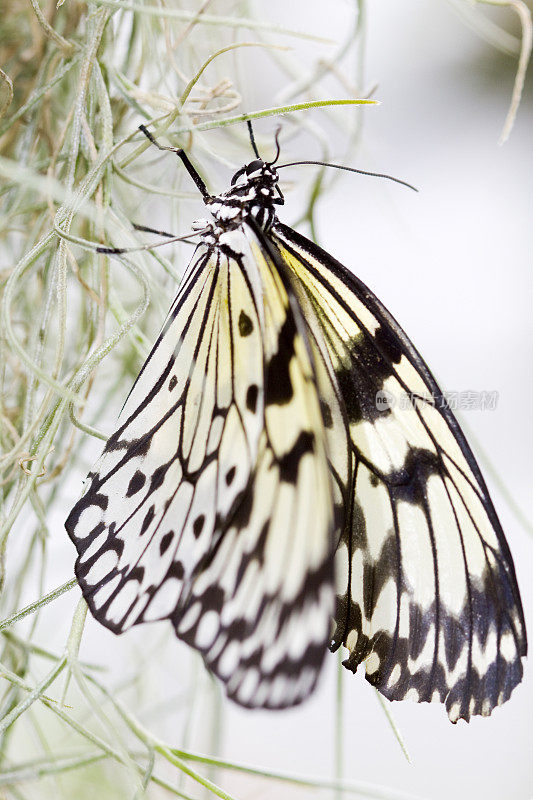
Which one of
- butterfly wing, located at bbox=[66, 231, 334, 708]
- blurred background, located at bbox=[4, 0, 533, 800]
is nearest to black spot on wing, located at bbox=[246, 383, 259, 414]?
butterfly wing, located at bbox=[66, 231, 334, 708]

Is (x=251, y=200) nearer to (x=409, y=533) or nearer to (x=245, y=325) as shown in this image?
(x=245, y=325)

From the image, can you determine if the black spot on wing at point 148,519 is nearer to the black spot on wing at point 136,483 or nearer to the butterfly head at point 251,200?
the black spot on wing at point 136,483

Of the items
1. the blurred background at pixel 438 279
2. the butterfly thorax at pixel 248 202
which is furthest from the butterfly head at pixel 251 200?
the blurred background at pixel 438 279

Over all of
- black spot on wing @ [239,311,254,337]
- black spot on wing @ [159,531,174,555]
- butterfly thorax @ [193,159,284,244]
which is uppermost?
butterfly thorax @ [193,159,284,244]

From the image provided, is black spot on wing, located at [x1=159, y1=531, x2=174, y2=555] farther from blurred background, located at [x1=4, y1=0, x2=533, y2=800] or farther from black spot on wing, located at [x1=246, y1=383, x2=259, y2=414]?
blurred background, located at [x1=4, y1=0, x2=533, y2=800]

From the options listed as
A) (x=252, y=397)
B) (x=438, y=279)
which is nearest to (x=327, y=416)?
(x=252, y=397)

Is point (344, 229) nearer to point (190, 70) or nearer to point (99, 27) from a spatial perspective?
point (190, 70)

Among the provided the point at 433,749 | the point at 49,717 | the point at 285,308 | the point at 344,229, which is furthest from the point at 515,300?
the point at 285,308
